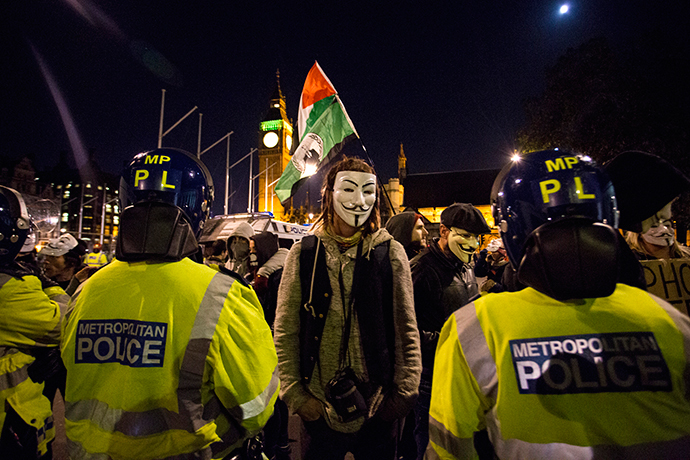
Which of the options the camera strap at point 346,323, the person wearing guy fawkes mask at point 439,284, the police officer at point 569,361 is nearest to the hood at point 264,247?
the person wearing guy fawkes mask at point 439,284

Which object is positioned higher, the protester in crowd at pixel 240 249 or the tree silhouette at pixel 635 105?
the tree silhouette at pixel 635 105

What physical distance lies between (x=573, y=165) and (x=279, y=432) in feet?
11.2

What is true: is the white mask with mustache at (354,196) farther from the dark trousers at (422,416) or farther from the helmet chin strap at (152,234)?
the dark trousers at (422,416)

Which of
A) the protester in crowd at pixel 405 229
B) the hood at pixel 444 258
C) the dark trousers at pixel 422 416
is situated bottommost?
the dark trousers at pixel 422 416

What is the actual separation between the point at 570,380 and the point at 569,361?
0.05 meters

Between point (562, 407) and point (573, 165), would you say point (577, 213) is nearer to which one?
point (573, 165)

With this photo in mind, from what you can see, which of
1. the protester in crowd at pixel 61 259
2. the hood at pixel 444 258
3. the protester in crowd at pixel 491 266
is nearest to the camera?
the hood at pixel 444 258

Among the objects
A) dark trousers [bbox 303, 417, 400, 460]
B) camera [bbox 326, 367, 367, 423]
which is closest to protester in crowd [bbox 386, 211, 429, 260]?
dark trousers [bbox 303, 417, 400, 460]

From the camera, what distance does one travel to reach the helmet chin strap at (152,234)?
5.06ft

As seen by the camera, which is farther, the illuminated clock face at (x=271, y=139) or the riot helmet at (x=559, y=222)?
the illuminated clock face at (x=271, y=139)

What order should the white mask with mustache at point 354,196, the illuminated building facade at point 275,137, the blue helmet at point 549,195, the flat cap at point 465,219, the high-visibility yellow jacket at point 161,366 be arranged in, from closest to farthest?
the blue helmet at point 549,195 < the high-visibility yellow jacket at point 161,366 < the white mask with mustache at point 354,196 < the flat cap at point 465,219 < the illuminated building facade at point 275,137

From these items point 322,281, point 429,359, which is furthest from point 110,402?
point 429,359

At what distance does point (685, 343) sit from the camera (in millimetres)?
1052

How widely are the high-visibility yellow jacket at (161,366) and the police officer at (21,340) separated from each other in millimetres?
890
